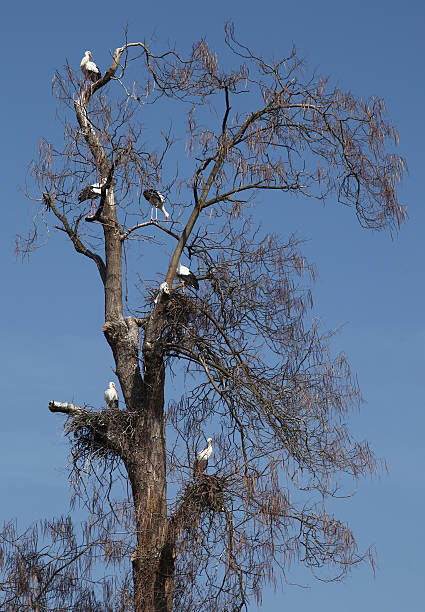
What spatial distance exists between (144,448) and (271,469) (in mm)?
1560

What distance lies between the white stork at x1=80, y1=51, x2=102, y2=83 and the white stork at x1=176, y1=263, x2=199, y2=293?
8.81ft

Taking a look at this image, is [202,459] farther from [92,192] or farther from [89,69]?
[89,69]

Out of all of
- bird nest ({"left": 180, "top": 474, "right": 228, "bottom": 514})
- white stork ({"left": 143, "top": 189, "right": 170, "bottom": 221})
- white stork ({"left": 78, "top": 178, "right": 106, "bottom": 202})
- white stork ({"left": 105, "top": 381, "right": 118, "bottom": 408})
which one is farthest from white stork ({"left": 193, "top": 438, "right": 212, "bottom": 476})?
white stork ({"left": 78, "top": 178, "right": 106, "bottom": 202})

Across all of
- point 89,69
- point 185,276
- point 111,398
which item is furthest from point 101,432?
point 89,69

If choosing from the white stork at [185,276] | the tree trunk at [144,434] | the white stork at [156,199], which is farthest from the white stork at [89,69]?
the white stork at [185,276]

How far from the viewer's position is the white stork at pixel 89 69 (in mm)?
11312

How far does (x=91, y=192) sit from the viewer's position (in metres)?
10.6

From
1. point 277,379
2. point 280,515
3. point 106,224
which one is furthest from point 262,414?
point 106,224

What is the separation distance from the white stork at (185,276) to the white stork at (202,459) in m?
1.75

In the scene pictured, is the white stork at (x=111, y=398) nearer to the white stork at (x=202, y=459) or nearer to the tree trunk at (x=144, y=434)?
the tree trunk at (x=144, y=434)

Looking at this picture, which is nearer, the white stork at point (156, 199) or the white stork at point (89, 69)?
the white stork at point (156, 199)

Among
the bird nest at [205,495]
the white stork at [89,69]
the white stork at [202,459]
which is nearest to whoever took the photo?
the bird nest at [205,495]

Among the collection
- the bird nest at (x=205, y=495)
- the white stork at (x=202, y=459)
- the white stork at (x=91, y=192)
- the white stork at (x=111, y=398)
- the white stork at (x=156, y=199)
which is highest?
the white stork at (x=91, y=192)

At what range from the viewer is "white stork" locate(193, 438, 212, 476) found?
375 inches
